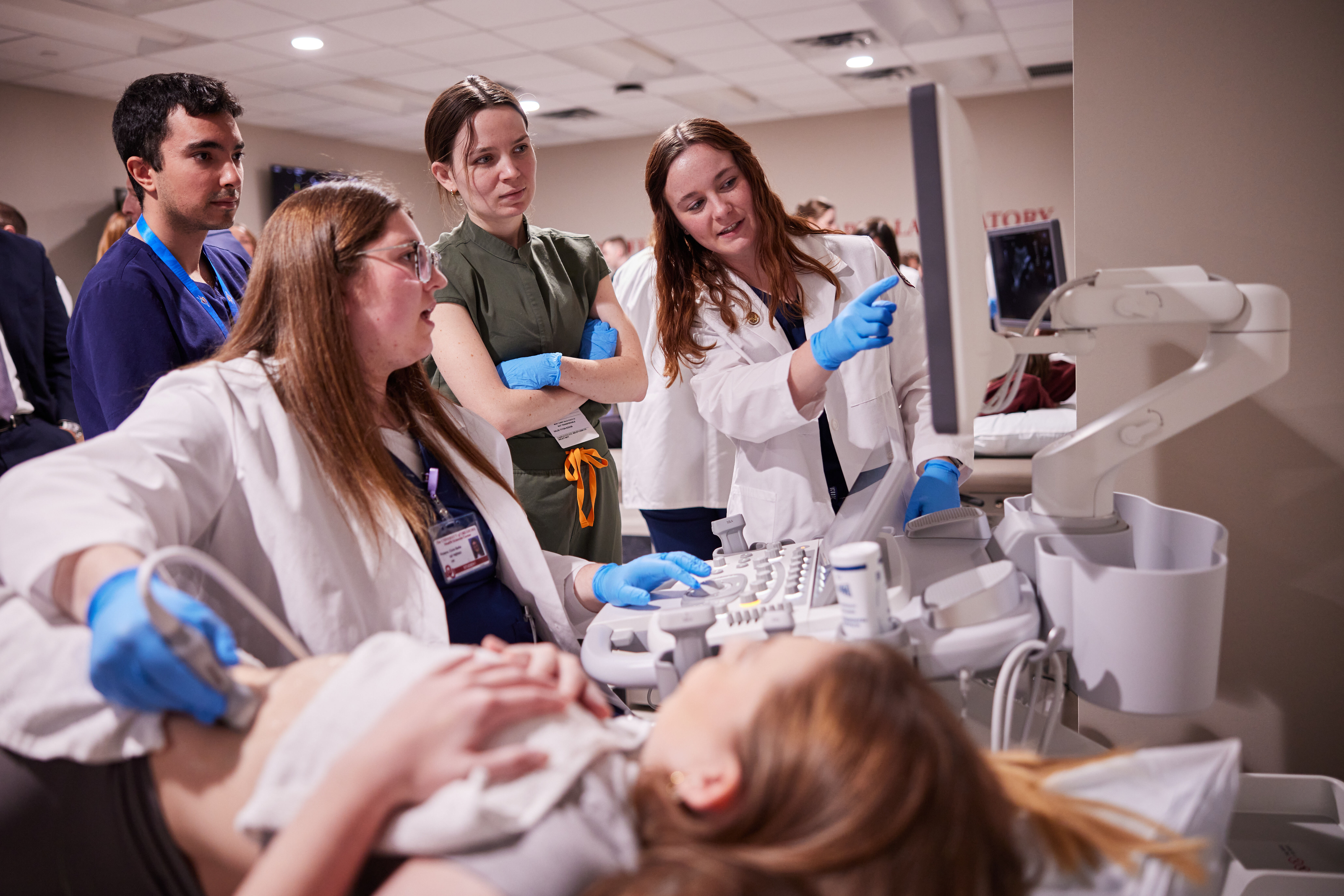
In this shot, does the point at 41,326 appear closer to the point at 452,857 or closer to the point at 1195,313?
the point at 452,857

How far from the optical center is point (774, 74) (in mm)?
6824

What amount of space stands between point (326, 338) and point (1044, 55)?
22.6 feet

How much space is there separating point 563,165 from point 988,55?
185 inches

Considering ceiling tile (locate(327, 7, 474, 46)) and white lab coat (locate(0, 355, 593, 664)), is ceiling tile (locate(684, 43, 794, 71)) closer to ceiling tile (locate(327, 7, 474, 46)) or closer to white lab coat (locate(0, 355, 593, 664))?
ceiling tile (locate(327, 7, 474, 46))

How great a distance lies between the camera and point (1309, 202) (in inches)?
58.2

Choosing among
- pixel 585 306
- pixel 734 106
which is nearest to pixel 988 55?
pixel 734 106

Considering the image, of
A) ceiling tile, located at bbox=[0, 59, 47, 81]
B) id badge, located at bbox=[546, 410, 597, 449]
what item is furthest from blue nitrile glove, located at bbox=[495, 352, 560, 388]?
ceiling tile, located at bbox=[0, 59, 47, 81]

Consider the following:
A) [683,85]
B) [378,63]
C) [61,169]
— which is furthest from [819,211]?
[61,169]

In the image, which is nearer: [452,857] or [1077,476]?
[452,857]

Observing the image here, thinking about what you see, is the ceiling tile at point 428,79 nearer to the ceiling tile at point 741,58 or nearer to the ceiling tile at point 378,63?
the ceiling tile at point 378,63

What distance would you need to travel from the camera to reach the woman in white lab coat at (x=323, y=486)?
95 cm

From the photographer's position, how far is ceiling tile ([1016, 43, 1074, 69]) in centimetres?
641

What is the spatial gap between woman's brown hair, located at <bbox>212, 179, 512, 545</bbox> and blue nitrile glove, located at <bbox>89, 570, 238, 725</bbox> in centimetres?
39

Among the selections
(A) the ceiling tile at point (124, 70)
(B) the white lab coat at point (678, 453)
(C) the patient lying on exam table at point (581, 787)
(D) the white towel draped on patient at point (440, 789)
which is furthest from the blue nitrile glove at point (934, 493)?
(A) the ceiling tile at point (124, 70)
